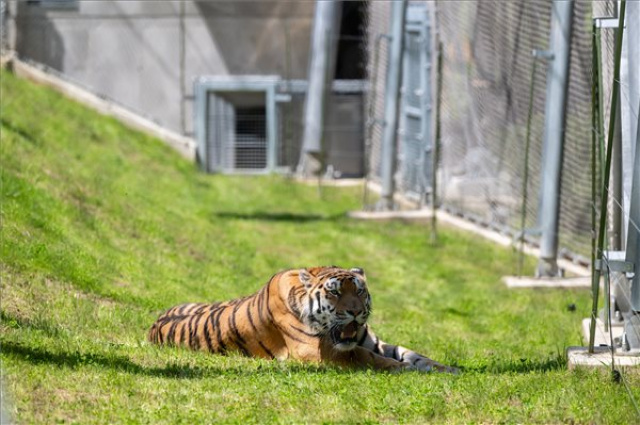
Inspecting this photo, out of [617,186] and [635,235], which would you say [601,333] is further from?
[635,235]

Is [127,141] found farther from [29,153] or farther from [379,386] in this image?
[379,386]

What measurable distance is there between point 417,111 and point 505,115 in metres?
4.37

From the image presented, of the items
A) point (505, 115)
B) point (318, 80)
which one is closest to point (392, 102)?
point (505, 115)

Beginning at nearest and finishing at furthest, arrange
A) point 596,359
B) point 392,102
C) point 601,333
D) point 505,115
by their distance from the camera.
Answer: point 596,359
point 601,333
point 505,115
point 392,102

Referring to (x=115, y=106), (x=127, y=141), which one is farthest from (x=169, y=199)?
(x=115, y=106)

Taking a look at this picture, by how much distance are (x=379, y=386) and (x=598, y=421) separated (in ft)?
3.74

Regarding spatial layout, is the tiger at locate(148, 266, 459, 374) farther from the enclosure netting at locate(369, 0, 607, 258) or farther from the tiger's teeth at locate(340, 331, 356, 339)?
the enclosure netting at locate(369, 0, 607, 258)

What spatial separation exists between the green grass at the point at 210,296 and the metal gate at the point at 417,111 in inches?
41.4

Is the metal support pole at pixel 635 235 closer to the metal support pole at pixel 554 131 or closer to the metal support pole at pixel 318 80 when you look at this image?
the metal support pole at pixel 554 131

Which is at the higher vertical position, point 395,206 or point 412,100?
point 412,100

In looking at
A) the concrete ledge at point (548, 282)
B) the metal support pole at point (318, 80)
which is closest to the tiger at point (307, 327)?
the concrete ledge at point (548, 282)

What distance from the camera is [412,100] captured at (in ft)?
63.6

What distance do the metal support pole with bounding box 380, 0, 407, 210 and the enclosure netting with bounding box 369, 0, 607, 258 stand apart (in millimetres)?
509

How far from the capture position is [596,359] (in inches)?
277
